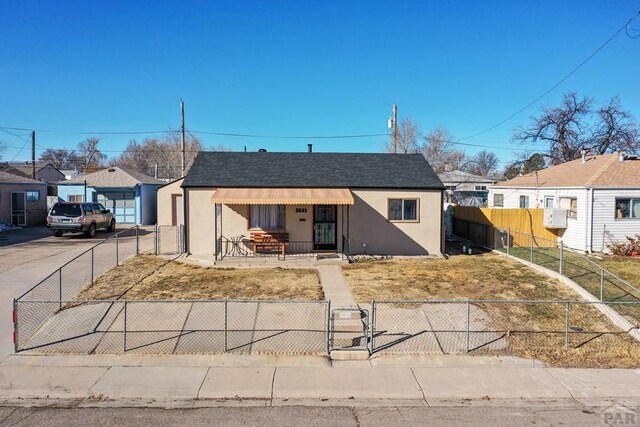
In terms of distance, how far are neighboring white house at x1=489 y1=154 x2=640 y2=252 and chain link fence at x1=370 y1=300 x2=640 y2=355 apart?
362 inches

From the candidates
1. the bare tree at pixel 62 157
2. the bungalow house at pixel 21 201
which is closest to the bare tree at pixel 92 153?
the bare tree at pixel 62 157

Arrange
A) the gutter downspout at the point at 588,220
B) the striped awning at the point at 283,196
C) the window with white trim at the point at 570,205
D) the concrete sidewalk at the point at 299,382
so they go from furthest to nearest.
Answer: the window with white trim at the point at 570,205 < the gutter downspout at the point at 588,220 < the striped awning at the point at 283,196 < the concrete sidewalk at the point at 299,382

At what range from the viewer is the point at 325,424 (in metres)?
6.44

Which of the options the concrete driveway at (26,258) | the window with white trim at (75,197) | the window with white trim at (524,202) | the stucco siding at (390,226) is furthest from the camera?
the window with white trim at (75,197)

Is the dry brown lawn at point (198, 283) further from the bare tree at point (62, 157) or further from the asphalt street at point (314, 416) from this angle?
the bare tree at point (62, 157)

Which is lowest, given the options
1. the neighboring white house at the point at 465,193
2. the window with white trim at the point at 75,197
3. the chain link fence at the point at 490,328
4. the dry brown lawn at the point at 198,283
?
the chain link fence at the point at 490,328

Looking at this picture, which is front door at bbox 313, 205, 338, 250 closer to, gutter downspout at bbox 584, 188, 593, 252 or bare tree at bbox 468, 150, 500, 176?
gutter downspout at bbox 584, 188, 593, 252

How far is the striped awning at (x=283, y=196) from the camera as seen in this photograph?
54.5 ft

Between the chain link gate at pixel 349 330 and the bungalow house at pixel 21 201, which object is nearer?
the chain link gate at pixel 349 330

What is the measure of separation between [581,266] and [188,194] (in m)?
14.8

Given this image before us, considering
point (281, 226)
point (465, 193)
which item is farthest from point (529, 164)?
point (281, 226)

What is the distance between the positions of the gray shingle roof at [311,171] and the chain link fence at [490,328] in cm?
813

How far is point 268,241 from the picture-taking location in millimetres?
17797

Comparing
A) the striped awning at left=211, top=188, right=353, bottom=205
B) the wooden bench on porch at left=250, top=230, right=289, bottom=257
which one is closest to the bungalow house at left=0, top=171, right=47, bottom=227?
the striped awning at left=211, top=188, right=353, bottom=205
